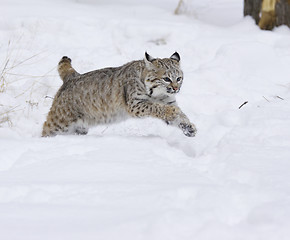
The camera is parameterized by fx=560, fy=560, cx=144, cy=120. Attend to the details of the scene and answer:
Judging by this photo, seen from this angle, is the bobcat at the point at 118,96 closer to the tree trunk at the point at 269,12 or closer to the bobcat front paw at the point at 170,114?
the bobcat front paw at the point at 170,114

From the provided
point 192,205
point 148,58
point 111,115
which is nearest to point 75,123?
point 111,115

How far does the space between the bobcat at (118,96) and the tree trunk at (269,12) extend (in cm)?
341

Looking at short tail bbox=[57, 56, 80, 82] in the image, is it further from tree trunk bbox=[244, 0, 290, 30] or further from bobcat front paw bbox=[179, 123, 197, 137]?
tree trunk bbox=[244, 0, 290, 30]

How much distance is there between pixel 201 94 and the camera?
25.0ft

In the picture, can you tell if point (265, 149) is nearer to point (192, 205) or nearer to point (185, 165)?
point (185, 165)

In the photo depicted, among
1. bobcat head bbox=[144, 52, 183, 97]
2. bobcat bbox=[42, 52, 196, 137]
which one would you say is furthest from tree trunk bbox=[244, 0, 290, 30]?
bobcat head bbox=[144, 52, 183, 97]

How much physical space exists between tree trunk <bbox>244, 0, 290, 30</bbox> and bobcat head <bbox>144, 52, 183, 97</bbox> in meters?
3.53

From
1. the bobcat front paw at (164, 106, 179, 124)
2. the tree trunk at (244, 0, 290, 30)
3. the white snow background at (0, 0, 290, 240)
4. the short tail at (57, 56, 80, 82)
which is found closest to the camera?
the white snow background at (0, 0, 290, 240)

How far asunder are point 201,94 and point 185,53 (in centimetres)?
151

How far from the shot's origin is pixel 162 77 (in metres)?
5.75

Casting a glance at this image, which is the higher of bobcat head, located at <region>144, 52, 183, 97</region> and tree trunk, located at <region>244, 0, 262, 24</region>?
bobcat head, located at <region>144, 52, 183, 97</region>

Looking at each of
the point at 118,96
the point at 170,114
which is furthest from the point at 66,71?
the point at 170,114

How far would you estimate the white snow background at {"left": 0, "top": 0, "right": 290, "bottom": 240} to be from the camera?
10.8 feet

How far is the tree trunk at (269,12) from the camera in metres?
8.82
